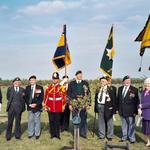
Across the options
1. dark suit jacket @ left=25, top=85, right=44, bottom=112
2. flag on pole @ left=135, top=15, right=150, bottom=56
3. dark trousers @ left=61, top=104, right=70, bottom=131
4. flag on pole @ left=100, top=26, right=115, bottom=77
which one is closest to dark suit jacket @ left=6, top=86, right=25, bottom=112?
dark suit jacket @ left=25, top=85, right=44, bottom=112

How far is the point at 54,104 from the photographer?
1248 cm

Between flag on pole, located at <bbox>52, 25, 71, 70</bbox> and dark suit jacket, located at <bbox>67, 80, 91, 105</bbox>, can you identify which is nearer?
dark suit jacket, located at <bbox>67, 80, 91, 105</bbox>

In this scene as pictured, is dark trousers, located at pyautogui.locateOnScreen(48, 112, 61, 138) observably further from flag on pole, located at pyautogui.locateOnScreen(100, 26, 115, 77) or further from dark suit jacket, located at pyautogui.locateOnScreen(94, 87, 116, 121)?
flag on pole, located at pyautogui.locateOnScreen(100, 26, 115, 77)

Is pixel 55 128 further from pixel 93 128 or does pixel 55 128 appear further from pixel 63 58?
pixel 63 58

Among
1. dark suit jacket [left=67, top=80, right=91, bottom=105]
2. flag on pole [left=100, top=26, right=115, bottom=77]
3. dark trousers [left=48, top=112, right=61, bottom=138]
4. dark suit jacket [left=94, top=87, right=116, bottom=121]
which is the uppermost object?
flag on pole [left=100, top=26, right=115, bottom=77]

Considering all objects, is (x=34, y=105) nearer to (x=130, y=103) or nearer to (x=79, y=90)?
(x=79, y=90)

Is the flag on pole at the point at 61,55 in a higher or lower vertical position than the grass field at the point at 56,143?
higher

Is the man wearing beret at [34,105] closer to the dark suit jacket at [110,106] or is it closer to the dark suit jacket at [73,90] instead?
the dark suit jacket at [73,90]

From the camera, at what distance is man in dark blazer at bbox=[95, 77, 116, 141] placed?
1231 centimetres

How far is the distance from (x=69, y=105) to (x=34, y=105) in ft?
3.68

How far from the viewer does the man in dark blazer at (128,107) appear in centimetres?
1200

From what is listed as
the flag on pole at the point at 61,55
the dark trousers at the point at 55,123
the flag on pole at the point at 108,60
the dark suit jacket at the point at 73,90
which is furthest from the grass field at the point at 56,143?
the flag on pole at the point at 61,55

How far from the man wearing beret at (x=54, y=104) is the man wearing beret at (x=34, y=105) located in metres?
0.21

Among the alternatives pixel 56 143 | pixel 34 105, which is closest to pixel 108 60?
pixel 34 105
